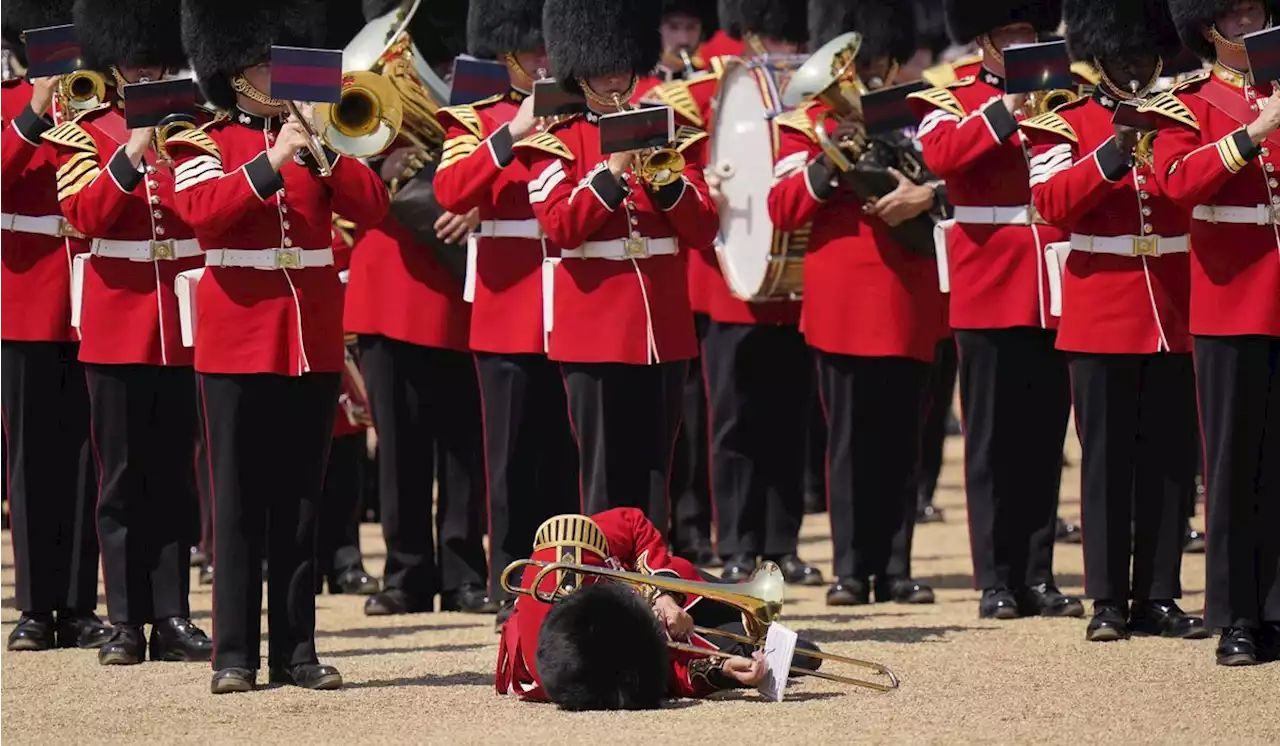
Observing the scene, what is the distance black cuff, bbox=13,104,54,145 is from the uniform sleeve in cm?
247

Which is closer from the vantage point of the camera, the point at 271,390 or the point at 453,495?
the point at 271,390

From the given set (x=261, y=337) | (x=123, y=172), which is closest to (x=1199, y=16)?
(x=261, y=337)

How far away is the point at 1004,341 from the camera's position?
336 inches

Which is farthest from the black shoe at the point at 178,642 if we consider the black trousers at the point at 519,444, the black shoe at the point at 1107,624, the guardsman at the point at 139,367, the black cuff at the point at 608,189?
the black shoe at the point at 1107,624

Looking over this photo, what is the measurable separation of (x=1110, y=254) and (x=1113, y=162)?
0.39 metres

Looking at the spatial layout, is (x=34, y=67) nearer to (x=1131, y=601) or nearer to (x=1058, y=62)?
(x=1058, y=62)

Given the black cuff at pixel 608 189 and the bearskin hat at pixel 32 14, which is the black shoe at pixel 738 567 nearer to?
the black cuff at pixel 608 189

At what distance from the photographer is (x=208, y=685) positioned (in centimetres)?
717

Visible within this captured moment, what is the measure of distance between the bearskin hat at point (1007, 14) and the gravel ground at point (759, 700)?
1.92 metres

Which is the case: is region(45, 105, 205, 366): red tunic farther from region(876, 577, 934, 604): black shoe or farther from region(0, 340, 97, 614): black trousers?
region(876, 577, 934, 604): black shoe

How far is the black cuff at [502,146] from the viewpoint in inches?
319

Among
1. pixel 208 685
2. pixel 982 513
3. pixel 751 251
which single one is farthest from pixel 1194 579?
pixel 208 685

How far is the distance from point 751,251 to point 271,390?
2.71m

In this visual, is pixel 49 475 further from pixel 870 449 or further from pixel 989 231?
pixel 989 231
